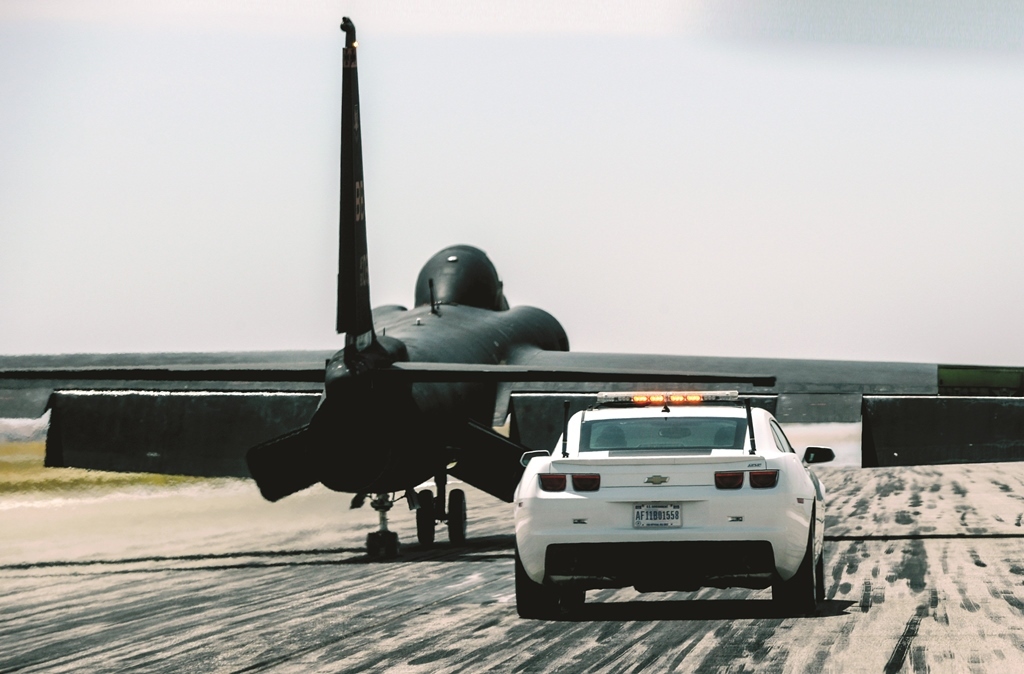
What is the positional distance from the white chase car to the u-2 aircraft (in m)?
4.51

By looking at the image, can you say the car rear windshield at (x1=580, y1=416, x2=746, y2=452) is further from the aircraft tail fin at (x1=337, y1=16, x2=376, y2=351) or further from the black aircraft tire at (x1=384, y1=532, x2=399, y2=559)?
the black aircraft tire at (x1=384, y1=532, x2=399, y2=559)

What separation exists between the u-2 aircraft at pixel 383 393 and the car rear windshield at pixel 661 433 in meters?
3.44

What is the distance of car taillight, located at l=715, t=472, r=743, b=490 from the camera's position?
1250 cm

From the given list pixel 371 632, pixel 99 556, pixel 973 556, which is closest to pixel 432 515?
pixel 99 556

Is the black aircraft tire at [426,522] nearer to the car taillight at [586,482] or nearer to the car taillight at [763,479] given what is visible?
the car taillight at [586,482]

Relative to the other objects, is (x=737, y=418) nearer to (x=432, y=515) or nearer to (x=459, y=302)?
(x=432, y=515)

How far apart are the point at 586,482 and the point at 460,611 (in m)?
2.89

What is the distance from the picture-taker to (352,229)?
2066 cm

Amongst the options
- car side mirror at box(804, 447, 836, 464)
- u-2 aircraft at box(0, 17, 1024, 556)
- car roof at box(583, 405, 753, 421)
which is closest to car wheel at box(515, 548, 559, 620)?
car roof at box(583, 405, 753, 421)

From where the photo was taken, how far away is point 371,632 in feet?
44.6

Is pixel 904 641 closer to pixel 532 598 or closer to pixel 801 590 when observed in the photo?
pixel 801 590

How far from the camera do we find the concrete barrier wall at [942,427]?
26.3 m

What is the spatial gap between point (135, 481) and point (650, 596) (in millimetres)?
24151

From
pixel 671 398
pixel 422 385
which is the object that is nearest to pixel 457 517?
pixel 422 385
